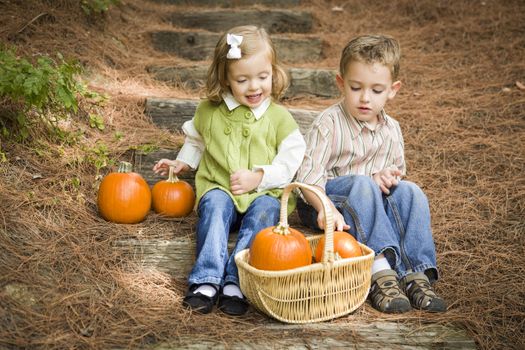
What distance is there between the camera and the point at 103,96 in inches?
148

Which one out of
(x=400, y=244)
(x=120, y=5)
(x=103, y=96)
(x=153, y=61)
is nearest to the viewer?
(x=400, y=244)

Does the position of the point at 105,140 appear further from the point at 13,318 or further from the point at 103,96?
the point at 13,318

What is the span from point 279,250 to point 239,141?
0.87m

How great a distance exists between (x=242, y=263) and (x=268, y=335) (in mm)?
320

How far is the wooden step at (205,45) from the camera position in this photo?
4.97 metres

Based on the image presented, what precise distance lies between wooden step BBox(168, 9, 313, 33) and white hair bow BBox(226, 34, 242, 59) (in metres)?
2.60

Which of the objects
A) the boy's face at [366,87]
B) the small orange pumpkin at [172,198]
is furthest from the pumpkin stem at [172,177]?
the boy's face at [366,87]

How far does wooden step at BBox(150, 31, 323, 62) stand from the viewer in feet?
16.3

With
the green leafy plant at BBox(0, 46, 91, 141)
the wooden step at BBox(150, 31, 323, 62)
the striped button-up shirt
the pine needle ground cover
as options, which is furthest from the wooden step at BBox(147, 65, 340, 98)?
the striped button-up shirt

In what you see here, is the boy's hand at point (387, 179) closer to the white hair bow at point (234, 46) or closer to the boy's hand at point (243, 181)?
the boy's hand at point (243, 181)

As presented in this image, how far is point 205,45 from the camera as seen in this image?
16.3 ft

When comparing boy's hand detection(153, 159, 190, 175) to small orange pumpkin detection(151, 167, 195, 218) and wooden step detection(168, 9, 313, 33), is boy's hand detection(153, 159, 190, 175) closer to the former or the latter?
small orange pumpkin detection(151, 167, 195, 218)

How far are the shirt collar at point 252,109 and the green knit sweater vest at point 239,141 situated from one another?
0.02 meters

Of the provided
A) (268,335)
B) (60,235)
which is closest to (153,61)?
(60,235)
